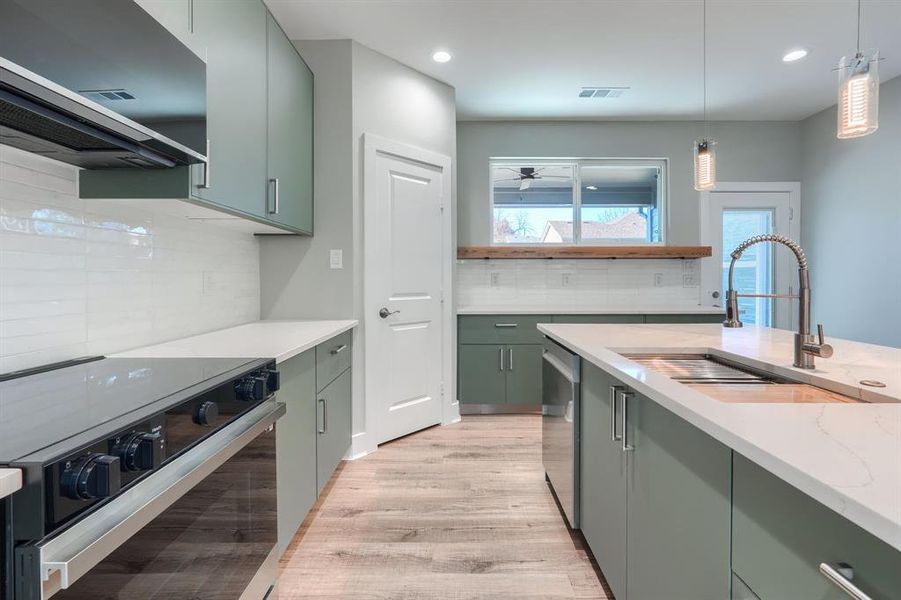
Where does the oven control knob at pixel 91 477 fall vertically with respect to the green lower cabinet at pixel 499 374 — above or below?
above

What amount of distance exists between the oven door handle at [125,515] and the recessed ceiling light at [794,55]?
4.06 m

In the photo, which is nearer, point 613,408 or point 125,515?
point 125,515

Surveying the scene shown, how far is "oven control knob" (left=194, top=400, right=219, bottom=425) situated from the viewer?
1024 mm

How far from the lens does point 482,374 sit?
12.5 feet

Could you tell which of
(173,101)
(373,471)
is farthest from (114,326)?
(373,471)

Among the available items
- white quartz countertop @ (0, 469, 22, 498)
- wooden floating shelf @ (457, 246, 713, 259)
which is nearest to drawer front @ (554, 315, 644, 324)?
wooden floating shelf @ (457, 246, 713, 259)

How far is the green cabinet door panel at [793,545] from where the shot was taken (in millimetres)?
528

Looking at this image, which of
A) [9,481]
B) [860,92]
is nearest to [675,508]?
[9,481]

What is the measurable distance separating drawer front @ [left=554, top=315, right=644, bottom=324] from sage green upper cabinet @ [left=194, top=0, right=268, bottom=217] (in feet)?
8.47

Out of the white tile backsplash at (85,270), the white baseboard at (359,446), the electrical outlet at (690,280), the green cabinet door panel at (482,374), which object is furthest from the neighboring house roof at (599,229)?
the white tile backsplash at (85,270)

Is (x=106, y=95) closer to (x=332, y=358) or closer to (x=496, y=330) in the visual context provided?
(x=332, y=358)

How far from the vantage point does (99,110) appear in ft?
3.35

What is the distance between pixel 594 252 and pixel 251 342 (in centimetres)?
327

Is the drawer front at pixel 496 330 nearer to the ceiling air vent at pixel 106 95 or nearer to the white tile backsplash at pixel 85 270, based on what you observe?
the white tile backsplash at pixel 85 270
